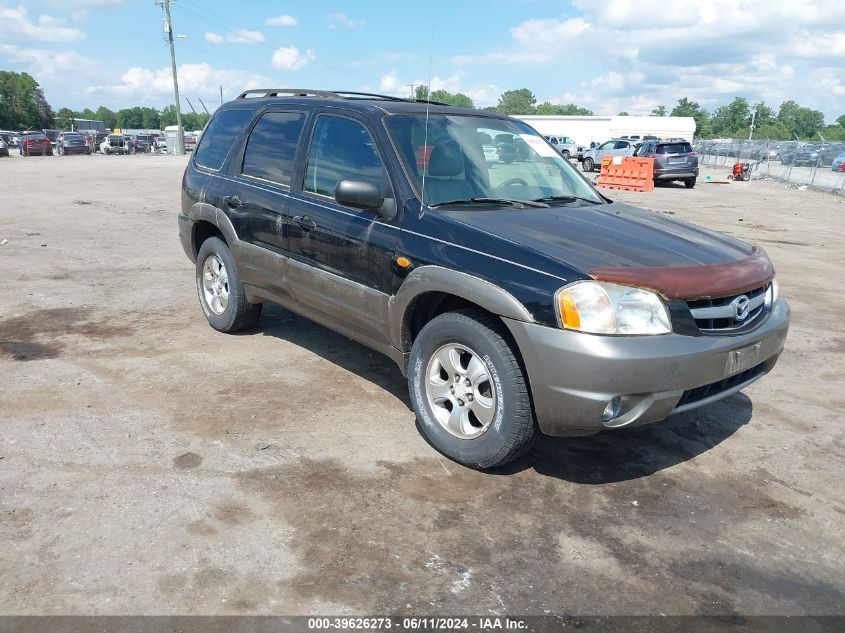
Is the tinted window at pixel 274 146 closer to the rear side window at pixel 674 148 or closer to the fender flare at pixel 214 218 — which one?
the fender flare at pixel 214 218

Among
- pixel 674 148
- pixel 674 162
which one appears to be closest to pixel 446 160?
pixel 674 162

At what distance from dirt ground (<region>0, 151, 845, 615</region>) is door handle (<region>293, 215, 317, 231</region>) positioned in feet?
3.69

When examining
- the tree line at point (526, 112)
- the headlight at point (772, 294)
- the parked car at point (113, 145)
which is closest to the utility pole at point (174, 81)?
the parked car at point (113, 145)

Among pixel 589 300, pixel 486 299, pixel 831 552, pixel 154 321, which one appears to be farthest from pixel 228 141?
pixel 831 552

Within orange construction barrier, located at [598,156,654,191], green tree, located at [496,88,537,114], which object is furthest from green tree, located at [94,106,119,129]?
orange construction barrier, located at [598,156,654,191]

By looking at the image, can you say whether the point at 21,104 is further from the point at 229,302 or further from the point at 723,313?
the point at 723,313

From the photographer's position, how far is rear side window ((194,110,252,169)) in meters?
5.45

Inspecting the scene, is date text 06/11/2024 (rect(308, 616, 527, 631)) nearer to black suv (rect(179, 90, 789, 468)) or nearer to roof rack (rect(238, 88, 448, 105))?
black suv (rect(179, 90, 789, 468))

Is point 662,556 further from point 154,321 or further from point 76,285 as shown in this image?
point 76,285

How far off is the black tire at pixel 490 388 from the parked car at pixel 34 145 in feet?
152

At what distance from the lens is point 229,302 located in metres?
5.61

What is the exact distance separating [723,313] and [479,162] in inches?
69.1

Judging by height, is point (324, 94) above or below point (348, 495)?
above

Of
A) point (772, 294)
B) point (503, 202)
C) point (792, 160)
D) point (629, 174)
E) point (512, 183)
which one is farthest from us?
point (792, 160)
